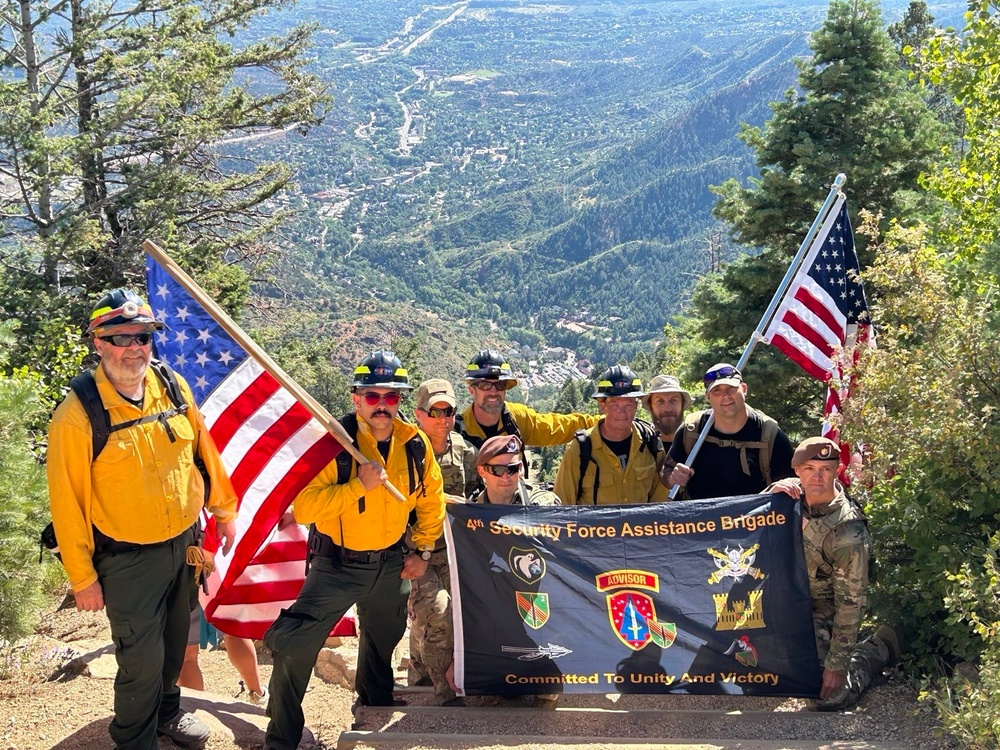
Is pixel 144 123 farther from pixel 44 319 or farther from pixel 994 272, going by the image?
pixel 994 272

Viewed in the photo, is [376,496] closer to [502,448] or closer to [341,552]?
[341,552]

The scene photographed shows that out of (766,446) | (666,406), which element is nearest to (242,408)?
(666,406)

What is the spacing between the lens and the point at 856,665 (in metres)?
6.80

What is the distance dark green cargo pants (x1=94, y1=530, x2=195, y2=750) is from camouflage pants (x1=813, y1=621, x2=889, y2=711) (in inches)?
164

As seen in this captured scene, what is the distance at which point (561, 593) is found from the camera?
22.8ft

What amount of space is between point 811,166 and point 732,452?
1022 centimetres

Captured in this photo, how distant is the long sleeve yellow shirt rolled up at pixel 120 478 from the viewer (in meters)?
5.25

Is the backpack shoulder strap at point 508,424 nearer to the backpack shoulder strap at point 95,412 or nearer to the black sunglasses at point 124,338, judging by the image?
the black sunglasses at point 124,338

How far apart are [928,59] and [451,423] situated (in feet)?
23.6

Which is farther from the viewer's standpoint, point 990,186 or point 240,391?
point 990,186

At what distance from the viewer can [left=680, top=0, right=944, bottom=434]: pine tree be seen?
52.8ft

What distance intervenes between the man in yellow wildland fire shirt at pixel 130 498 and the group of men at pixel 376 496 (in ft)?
0.03

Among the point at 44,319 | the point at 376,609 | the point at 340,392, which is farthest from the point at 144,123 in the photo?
the point at 340,392

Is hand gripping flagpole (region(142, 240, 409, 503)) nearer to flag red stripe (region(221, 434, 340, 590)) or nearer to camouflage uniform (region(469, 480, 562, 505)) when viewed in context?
flag red stripe (region(221, 434, 340, 590))
